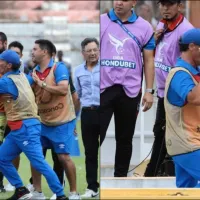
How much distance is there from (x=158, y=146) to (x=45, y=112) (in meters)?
2.44

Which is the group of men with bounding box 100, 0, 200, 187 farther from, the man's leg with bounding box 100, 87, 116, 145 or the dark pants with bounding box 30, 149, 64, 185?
the dark pants with bounding box 30, 149, 64, 185

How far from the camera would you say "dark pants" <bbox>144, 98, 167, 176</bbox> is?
7.61m

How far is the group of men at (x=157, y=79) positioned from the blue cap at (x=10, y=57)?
1.17m

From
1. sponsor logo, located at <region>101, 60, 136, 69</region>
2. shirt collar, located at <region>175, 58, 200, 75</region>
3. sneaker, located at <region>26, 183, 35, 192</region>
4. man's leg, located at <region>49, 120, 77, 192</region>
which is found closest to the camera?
man's leg, located at <region>49, 120, 77, 192</region>

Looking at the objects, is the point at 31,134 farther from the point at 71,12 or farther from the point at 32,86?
the point at 71,12

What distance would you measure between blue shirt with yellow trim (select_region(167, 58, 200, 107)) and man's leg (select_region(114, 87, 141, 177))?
0.93 m

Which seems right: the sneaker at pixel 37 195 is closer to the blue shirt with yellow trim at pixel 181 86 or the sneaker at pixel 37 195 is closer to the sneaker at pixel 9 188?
the sneaker at pixel 9 188

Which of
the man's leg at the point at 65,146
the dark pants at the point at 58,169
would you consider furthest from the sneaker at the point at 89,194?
the dark pants at the point at 58,169

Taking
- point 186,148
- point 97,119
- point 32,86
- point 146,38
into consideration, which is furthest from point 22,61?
point 146,38

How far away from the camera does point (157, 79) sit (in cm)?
748

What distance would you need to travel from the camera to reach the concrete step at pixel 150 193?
17.8 ft

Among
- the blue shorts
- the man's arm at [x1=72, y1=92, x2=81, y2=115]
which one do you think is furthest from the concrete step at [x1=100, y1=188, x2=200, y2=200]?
the man's arm at [x1=72, y1=92, x2=81, y2=115]

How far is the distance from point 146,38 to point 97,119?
1775 mm

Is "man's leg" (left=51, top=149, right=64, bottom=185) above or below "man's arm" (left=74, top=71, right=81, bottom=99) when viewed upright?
below
